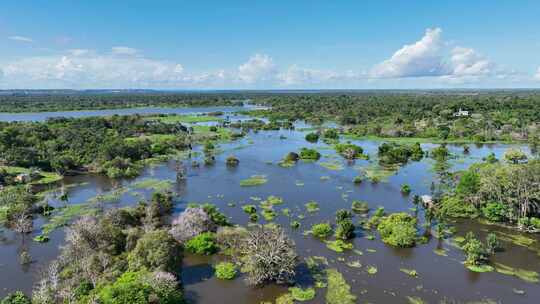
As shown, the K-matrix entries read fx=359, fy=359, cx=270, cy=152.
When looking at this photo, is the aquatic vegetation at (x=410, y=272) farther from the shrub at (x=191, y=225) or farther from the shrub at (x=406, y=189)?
the shrub at (x=406, y=189)

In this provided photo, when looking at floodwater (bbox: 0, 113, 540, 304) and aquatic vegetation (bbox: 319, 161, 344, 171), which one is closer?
floodwater (bbox: 0, 113, 540, 304)

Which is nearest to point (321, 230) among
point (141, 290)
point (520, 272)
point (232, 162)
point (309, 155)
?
point (520, 272)

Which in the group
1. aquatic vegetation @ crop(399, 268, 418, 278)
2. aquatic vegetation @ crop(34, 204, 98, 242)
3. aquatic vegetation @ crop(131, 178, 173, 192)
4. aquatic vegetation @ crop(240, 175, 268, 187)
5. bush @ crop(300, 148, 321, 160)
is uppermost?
bush @ crop(300, 148, 321, 160)

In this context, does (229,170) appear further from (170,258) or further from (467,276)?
(467,276)

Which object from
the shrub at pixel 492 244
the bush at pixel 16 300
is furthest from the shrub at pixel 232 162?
the bush at pixel 16 300

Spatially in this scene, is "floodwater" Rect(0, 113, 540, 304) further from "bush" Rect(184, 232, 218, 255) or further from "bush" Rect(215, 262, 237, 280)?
"bush" Rect(184, 232, 218, 255)

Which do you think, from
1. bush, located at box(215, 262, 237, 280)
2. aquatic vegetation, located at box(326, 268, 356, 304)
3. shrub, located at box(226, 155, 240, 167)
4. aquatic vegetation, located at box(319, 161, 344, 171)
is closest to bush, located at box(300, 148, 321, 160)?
aquatic vegetation, located at box(319, 161, 344, 171)
